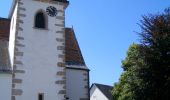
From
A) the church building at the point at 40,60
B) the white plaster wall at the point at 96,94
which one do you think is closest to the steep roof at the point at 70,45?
the church building at the point at 40,60

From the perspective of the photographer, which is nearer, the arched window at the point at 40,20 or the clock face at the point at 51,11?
the arched window at the point at 40,20

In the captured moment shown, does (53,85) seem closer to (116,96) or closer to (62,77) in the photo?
(62,77)

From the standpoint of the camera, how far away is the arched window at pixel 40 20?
25795 mm

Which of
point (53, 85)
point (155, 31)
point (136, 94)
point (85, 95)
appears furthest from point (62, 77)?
point (155, 31)

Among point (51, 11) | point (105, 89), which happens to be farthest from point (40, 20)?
point (105, 89)

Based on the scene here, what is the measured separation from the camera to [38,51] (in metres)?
25.1

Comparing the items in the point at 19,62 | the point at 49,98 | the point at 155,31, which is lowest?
the point at 49,98

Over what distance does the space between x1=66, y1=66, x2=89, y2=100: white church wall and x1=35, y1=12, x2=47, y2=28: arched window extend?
3.52 meters

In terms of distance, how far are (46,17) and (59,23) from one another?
96 cm

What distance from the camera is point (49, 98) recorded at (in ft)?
79.9

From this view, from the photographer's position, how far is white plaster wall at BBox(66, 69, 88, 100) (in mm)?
26609

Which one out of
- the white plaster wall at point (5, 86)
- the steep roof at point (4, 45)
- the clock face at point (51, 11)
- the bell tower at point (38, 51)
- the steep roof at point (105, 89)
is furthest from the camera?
the steep roof at point (105, 89)

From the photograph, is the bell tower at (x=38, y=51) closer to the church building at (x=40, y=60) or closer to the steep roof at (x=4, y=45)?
the church building at (x=40, y=60)

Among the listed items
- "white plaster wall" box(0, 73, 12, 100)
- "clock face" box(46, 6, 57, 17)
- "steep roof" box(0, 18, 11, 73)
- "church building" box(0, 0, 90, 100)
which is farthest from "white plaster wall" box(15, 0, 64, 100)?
"steep roof" box(0, 18, 11, 73)
